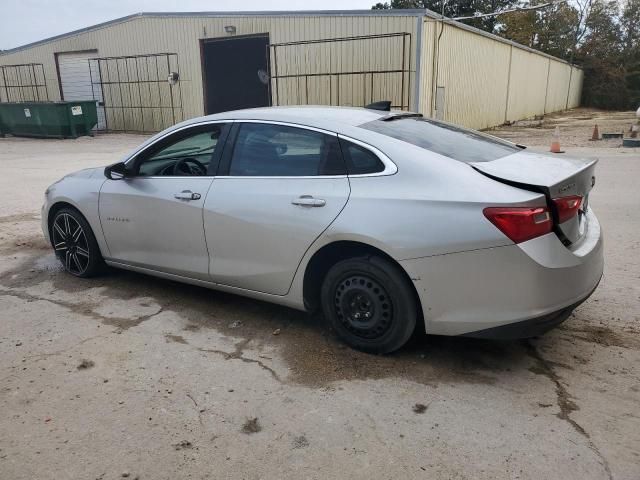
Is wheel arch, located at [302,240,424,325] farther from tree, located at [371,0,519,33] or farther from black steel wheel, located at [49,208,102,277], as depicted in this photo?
tree, located at [371,0,519,33]

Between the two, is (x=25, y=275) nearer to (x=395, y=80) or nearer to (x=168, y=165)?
(x=168, y=165)

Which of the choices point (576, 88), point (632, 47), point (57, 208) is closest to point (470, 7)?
point (576, 88)

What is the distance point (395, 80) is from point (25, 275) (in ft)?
44.6

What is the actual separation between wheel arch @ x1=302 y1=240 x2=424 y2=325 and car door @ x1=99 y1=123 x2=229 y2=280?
90 centimetres

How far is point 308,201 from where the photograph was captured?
11.5ft

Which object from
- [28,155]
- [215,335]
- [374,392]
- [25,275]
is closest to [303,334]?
[215,335]

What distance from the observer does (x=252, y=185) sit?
12.5ft

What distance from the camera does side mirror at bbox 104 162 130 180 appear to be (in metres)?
4.54

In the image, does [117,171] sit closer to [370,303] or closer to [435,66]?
[370,303]

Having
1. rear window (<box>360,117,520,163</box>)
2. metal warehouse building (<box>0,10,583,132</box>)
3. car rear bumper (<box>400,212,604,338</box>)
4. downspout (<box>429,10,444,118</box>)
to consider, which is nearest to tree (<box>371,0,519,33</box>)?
metal warehouse building (<box>0,10,583,132</box>)

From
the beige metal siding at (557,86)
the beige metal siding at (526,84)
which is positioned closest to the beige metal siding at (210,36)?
the beige metal siding at (526,84)

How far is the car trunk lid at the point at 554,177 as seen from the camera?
119 inches

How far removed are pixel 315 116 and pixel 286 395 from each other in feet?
6.26

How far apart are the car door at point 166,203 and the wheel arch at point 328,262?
2.95ft
